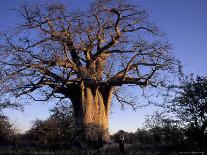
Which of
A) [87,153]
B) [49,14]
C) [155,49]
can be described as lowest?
[87,153]

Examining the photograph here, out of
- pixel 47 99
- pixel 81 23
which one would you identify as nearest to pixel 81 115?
pixel 47 99

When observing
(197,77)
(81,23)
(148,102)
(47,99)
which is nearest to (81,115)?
(47,99)

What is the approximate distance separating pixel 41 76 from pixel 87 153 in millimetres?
6313

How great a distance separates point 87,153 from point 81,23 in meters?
7.65

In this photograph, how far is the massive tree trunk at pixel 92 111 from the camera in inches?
765

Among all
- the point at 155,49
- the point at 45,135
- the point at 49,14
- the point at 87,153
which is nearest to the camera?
the point at 87,153

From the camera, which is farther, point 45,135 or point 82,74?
point 45,135

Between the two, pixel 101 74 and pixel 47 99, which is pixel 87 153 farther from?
pixel 101 74

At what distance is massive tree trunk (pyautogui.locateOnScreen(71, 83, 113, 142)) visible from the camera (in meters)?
19.4

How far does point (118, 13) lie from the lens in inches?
756

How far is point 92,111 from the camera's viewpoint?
810 inches

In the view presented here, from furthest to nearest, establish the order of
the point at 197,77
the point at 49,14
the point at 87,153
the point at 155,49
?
1. the point at 155,49
2. the point at 49,14
3. the point at 197,77
4. the point at 87,153

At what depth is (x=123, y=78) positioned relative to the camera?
65.7 ft

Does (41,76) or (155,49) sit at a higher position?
(155,49)
